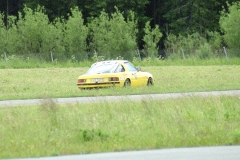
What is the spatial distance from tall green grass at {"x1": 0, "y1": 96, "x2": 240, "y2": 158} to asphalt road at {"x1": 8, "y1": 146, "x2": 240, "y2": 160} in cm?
51

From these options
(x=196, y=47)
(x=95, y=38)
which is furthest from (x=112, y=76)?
(x=95, y=38)

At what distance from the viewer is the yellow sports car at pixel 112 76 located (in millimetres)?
29719

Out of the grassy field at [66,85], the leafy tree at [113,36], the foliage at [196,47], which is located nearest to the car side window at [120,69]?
the grassy field at [66,85]

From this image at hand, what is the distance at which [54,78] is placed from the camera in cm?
4188

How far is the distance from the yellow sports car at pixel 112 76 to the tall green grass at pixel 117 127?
933 cm

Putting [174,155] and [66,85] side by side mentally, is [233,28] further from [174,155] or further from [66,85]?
[174,155]

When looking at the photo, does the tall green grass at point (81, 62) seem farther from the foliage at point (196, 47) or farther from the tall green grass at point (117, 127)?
the tall green grass at point (117, 127)

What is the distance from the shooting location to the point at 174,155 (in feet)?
40.4

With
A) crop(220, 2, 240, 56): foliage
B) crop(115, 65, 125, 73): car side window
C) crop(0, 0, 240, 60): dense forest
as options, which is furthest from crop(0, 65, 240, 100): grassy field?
crop(220, 2, 240, 56): foliage

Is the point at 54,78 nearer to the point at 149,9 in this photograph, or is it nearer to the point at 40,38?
the point at 40,38

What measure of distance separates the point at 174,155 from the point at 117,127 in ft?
11.9

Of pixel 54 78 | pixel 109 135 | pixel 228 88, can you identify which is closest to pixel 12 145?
pixel 109 135

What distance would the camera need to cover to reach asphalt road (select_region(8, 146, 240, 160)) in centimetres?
1202

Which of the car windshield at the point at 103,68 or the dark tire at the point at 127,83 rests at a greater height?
the car windshield at the point at 103,68
